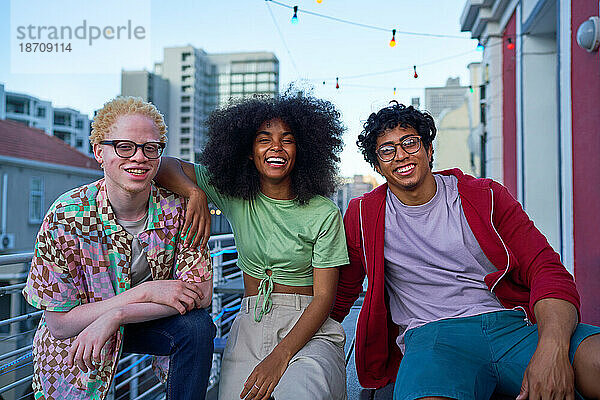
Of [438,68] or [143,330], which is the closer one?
[143,330]

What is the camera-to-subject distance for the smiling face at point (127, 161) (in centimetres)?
152

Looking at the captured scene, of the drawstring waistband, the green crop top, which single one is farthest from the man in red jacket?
the drawstring waistband

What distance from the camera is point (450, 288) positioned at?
1686 mm

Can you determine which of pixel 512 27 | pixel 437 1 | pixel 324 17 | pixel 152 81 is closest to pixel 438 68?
pixel 437 1

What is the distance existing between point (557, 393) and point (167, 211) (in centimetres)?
129

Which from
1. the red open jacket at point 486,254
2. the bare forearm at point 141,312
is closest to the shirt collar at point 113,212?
the bare forearm at point 141,312

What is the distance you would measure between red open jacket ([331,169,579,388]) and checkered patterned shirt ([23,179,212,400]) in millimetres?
626

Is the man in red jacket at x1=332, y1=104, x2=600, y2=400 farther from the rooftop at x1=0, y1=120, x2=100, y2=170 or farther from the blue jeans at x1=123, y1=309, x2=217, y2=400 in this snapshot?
the rooftop at x1=0, y1=120, x2=100, y2=170

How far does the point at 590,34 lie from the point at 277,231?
2.46m

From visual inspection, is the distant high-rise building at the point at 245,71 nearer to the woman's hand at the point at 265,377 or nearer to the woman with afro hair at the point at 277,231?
the woman with afro hair at the point at 277,231

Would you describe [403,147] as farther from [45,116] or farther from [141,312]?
[45,116]

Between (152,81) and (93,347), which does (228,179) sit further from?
(152,81)

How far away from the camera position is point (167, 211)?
5.39ft

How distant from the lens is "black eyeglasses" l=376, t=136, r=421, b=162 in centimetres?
183
